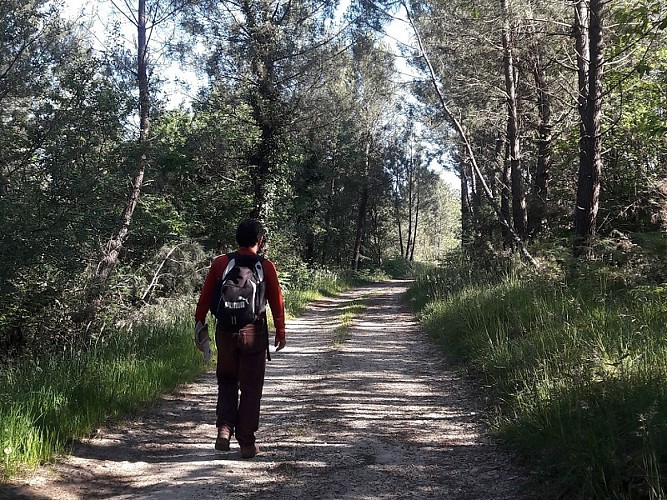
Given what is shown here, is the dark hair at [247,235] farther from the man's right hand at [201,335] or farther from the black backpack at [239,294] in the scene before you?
the man's right hand at [201,335]

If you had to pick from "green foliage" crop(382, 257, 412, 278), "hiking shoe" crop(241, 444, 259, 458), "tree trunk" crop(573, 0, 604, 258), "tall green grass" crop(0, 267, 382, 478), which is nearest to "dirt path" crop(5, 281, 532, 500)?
"hiking shoe" crop(241, 444, 259, 458)

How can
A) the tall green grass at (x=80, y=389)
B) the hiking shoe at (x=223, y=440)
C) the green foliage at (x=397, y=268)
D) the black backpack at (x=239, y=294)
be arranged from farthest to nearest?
the green foliage at (x=397, y=268) < the hiking shoe at (x=223, y=440) < the black backpack at (x=239, y=294) < the tall green grass at (x=80, y=389)

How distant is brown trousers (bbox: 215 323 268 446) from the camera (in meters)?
4.56

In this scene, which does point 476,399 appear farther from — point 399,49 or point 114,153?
point 399,49

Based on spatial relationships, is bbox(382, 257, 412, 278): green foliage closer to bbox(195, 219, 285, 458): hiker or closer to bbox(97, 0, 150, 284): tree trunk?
bbox(97, 0, 150, 284): tree trunk

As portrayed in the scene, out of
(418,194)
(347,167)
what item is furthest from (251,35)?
(418,194)

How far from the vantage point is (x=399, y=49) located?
15.0 m

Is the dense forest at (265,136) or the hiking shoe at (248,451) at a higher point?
the dense forest at (265,136)

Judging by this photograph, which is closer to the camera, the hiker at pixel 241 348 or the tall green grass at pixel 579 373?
the tall green grass at pixel 579 373

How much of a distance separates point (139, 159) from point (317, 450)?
9.59 metres

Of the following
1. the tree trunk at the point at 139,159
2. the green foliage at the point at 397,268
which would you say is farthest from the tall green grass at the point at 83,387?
the green foliage at the point at 397,268

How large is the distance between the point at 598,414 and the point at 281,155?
15.0 metres

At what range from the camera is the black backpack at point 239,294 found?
4.46m

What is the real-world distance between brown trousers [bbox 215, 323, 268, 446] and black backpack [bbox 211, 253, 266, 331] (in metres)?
0.12
